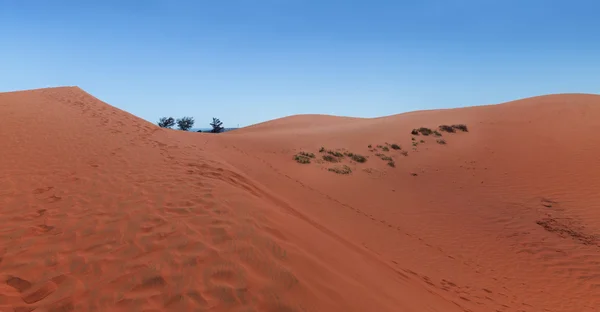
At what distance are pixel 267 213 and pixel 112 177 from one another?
4.08 metres

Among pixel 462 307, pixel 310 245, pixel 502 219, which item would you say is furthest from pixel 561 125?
pixel 310 245

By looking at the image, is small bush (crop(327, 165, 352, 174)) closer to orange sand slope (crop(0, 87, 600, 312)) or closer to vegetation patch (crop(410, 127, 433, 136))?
orange sand slope (crop(0, 87, 600, 312))

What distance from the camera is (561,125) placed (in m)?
19.9

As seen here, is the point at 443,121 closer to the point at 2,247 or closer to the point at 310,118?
the point at 310,118

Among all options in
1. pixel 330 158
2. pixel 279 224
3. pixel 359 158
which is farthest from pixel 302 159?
pixel 279 224

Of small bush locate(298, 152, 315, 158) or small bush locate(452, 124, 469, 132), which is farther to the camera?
small bush locate(452, 124, 469, 132)

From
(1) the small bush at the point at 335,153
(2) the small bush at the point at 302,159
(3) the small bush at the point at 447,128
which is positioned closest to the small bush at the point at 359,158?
(1) the small bush at the point at 335,153

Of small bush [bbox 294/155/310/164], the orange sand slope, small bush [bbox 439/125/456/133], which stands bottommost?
the orange sand slope

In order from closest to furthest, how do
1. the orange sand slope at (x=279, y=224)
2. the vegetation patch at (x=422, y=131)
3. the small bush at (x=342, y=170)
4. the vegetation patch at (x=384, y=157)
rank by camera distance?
the orange sand slope at (x=279, y=224) → the small bush at (x=342, y=170) → the vegetation patch at (x=384, y=157) → the vegetation patch at (x=422, y=131)

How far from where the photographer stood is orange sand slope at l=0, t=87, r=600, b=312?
3.42 meters

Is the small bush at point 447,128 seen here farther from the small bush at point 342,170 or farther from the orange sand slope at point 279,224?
the small bush at point 342,170

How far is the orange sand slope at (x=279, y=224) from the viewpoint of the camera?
3424 mm

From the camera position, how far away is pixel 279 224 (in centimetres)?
514

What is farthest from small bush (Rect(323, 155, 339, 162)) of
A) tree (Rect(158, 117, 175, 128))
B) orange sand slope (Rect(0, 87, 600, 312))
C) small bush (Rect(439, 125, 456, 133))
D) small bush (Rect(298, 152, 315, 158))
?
tree (Rect(158, 117, 175, 128))
